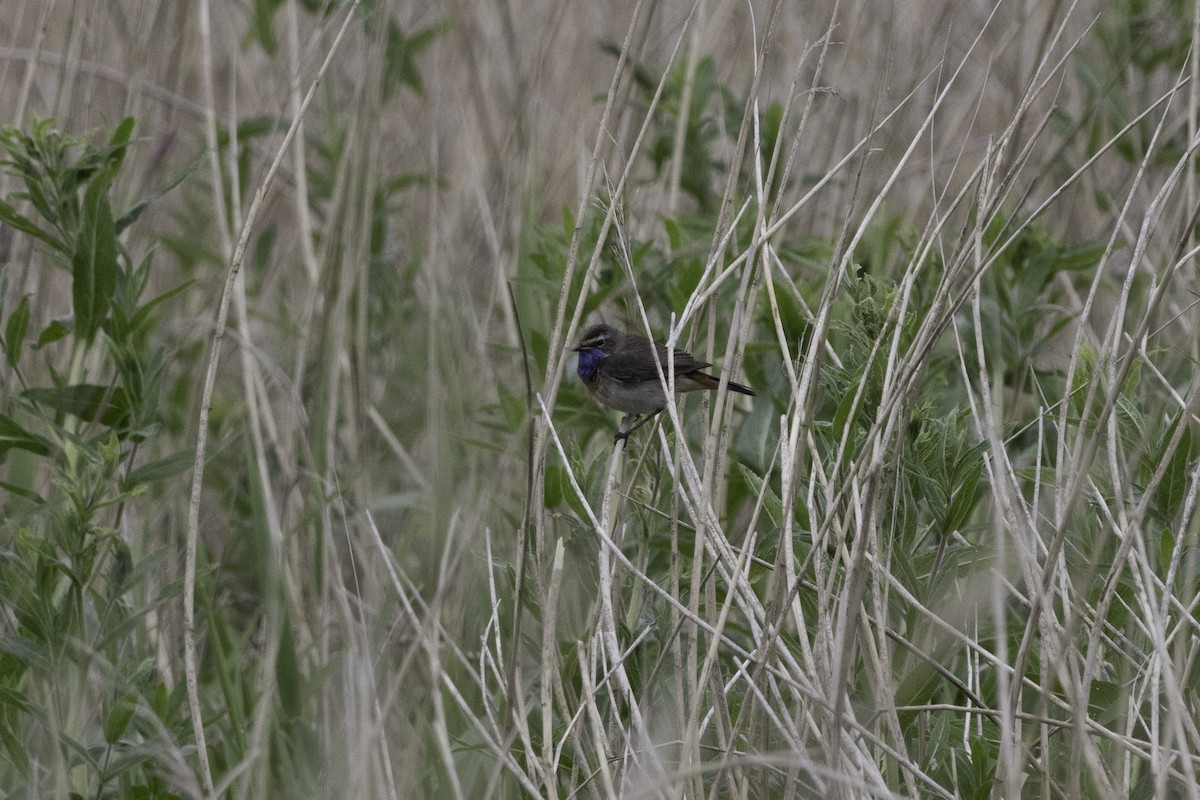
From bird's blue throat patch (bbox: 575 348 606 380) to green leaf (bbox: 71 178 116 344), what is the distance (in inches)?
53.1

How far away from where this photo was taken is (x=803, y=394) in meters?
2.32

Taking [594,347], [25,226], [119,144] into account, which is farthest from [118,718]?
[594,347]

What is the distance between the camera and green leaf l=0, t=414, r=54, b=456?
282 centimetres

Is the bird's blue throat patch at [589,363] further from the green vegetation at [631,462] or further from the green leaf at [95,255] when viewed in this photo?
the green leaf at [95,255]

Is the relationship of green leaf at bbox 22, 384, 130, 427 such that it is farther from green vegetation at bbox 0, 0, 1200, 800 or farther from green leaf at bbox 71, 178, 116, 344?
green leaf at bbox 71, 178, 116, 344

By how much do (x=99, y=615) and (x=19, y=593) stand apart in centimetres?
27

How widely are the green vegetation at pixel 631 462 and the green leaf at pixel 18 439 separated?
12mm

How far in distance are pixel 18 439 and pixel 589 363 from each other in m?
1.56

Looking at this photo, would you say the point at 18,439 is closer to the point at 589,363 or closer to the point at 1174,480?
the point at 589,363

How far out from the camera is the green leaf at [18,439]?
9.27 ft

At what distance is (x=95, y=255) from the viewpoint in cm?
278

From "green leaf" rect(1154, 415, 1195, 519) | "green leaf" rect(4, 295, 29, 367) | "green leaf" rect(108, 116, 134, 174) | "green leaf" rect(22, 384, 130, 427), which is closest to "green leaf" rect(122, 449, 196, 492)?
"green leaf" rect(22, 384, 130, 427)

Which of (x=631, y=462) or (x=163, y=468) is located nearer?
(x=163, y=468)

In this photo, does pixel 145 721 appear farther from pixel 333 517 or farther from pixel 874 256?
pixel 874 256
